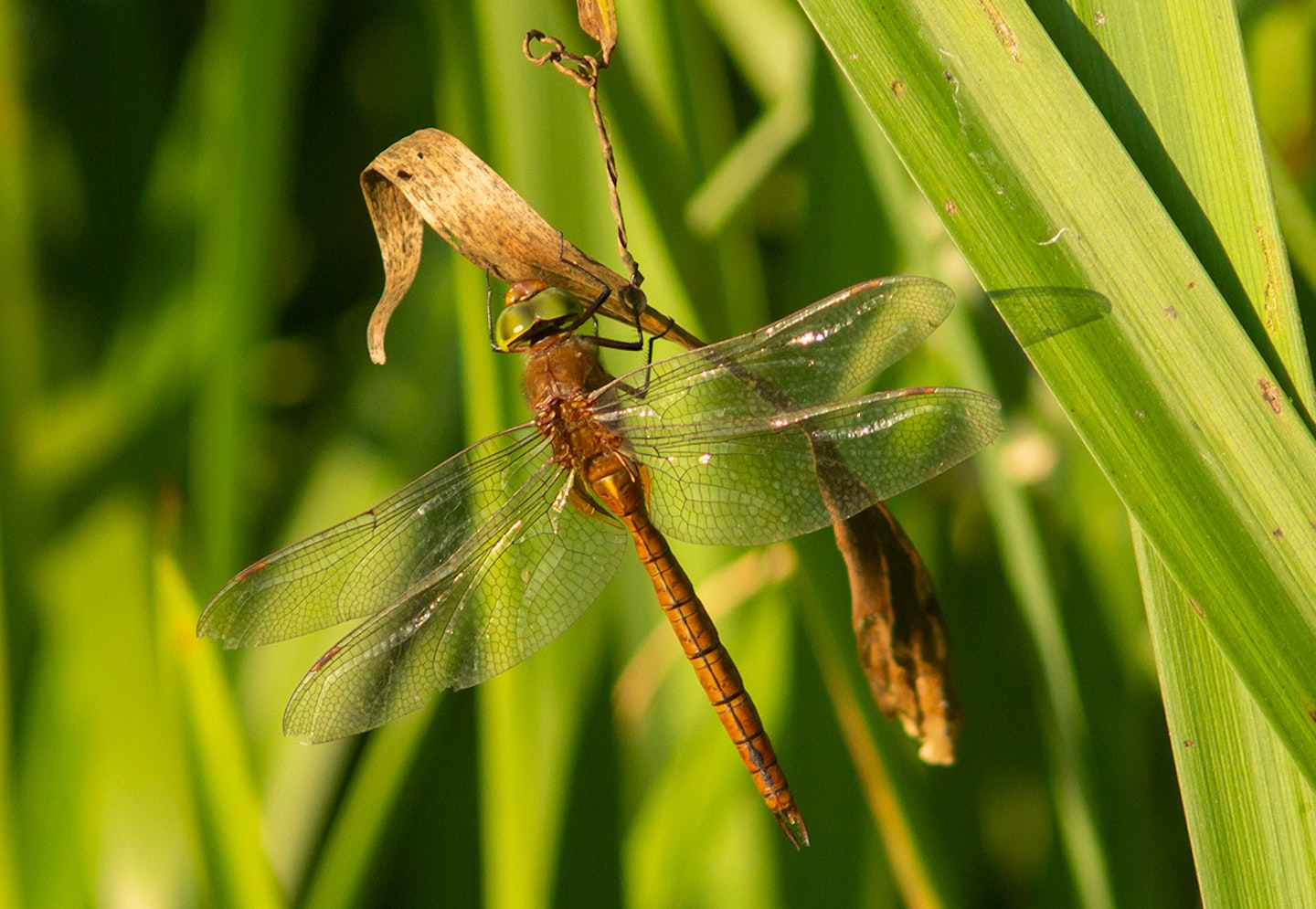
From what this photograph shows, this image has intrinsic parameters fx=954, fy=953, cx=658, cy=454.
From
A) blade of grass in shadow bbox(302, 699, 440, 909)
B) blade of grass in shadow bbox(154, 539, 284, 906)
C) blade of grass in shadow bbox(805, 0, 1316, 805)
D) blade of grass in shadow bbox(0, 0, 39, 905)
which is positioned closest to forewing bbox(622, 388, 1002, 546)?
blade of grass in shadow bbox(805, 0, 1316, 805)

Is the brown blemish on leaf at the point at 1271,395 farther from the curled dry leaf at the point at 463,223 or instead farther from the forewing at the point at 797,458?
the curled dry leaf at the point at 463,223

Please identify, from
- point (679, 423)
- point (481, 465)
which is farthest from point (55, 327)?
point (679, 423)

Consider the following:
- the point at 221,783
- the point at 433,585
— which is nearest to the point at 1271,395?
the point at 433,585

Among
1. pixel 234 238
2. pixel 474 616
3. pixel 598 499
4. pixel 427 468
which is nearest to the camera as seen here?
pixel 474 616

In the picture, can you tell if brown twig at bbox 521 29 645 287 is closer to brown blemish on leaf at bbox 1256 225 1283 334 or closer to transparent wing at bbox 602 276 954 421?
transparent wing at bbox 602 276 954 421

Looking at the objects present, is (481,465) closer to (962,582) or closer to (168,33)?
(962,582)

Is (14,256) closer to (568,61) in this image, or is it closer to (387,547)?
(387,547)
